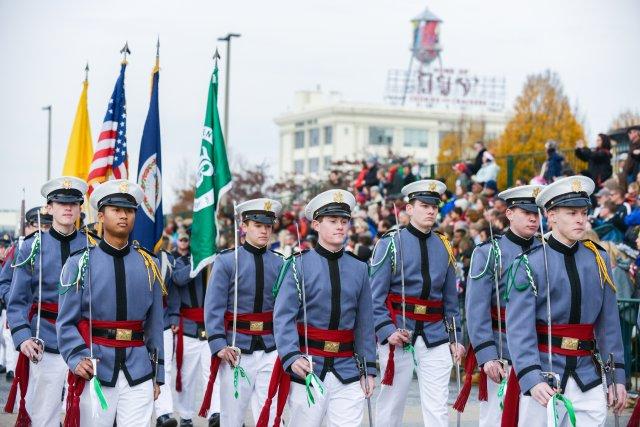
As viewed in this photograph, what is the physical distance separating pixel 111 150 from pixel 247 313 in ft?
10.3

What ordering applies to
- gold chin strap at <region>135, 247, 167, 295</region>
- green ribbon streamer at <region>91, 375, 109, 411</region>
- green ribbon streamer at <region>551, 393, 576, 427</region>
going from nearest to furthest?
1. green ribbon streamer at <region>551, 393, 576, 427</region>
2. green ribbon streamer at <region>91, 375, 109, 411</region>
3. gold chin strap at <region>135, 247, 167, 295</region>

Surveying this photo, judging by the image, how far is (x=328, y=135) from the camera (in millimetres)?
118688

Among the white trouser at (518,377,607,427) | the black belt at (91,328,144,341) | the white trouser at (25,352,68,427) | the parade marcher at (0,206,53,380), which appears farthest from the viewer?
the parade marcher at (0,206,53,380)

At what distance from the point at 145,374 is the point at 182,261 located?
5581mm

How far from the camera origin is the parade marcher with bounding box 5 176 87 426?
11.3 meters

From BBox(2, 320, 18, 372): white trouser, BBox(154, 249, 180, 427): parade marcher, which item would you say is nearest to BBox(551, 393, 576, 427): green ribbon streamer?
BBox(154, 249, 180, 427): parade marcher

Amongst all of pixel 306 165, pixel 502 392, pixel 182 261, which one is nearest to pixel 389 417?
pixel 502 392

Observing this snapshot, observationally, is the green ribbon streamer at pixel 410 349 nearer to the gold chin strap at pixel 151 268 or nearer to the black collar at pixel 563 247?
the gold chin strap at pixel 151 268

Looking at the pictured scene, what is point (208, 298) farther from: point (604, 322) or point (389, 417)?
point (604, 322)

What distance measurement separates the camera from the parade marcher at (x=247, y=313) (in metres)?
12.2

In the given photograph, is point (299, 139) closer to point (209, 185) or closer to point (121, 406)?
point (209, 185)

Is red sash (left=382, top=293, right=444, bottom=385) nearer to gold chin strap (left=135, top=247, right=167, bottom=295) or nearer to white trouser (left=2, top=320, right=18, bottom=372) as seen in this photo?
gold chin strap (left=135, top=247, right=167, bottom=295)

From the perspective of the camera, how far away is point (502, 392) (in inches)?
376

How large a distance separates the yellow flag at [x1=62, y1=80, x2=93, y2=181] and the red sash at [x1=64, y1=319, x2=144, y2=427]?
7.07m
